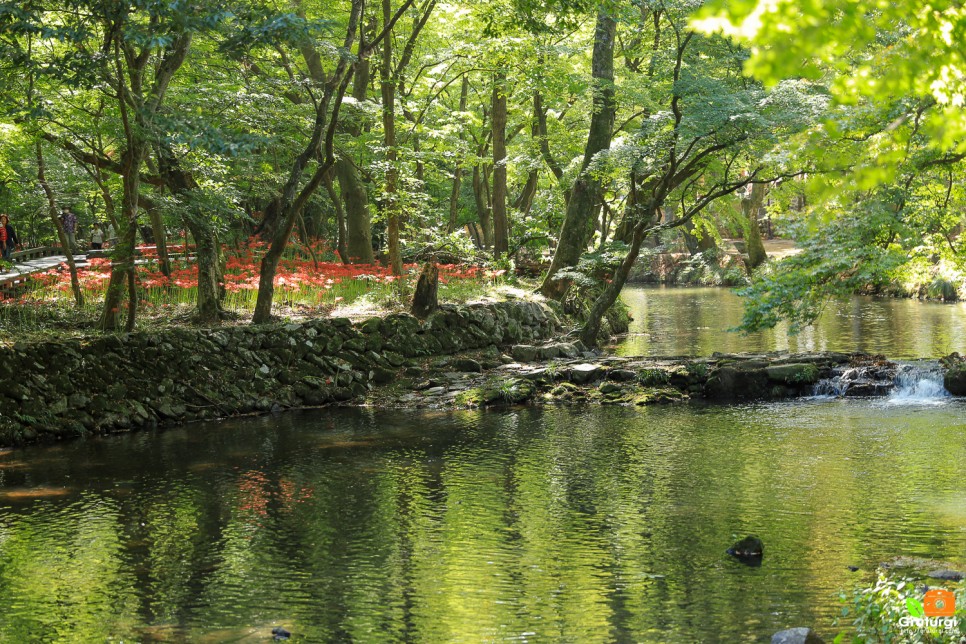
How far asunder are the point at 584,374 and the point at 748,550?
8973 millimetres

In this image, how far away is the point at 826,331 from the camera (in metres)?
22.9

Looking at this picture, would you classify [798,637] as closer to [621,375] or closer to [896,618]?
[896,618]

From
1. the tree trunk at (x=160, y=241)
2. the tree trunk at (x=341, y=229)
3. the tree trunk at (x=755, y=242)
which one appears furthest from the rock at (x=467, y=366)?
the tree trunk at (x=755, y=242)

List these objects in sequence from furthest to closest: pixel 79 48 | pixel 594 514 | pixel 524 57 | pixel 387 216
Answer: pixel 524 57 → pixel 387 216 → pixel 79 48 → pixel 594 514

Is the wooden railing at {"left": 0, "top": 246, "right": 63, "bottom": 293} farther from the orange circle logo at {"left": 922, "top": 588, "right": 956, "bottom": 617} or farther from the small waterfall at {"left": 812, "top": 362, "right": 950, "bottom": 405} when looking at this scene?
the orange circle logo at {"left": 922, "top": 588, "right": 956, "bottom": 617}

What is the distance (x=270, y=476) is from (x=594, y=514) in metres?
4.17

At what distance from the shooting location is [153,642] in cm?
594

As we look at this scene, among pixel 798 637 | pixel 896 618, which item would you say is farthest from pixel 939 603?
pixel 798 637

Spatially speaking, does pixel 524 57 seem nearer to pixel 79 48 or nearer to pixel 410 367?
pixel 410 367

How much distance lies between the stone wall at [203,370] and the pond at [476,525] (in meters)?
0.80

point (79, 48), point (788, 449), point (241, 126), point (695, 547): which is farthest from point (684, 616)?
point (241, 126)

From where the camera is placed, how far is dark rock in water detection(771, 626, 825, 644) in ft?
16.1

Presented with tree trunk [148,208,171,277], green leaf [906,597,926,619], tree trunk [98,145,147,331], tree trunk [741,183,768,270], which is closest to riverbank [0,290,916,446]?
tree trunk [98,145,147,331]

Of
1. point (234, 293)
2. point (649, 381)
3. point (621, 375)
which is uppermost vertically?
point (234, 293)
